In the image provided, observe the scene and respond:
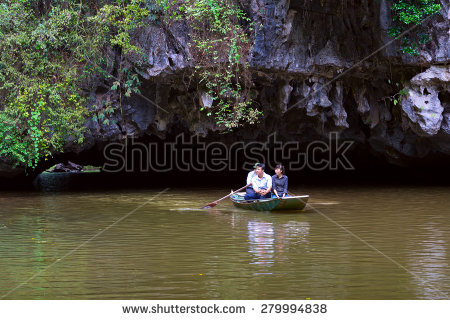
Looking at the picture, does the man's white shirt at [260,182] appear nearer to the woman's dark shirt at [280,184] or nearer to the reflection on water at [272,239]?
the woman's dark shirt at [280,184]

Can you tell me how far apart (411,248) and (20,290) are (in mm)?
5268

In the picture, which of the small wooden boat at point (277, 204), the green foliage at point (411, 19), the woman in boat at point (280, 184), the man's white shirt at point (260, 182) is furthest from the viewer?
the green foliage at point (411, 19)

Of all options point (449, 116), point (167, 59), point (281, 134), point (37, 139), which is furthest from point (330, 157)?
point (37, 139)

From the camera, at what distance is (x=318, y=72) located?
655 inches

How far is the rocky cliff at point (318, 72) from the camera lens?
15.5 metres

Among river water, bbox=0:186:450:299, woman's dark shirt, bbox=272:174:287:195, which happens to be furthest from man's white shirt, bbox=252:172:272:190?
river water, bbox=0:186:450:299

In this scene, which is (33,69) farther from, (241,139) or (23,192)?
(241,139)

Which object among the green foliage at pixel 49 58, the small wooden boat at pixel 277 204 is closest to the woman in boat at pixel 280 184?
the small wooden boat at pixel 277 204

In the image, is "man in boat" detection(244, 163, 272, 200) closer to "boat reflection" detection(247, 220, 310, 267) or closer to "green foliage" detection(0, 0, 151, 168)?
"boat reflection" detection(247, 220, 310, 267)

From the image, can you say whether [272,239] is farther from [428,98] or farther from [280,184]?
[428,98]

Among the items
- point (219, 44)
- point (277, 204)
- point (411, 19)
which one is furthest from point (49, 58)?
point (411, 19)

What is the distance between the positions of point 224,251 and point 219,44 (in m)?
9.26

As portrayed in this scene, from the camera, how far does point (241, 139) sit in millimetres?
24406

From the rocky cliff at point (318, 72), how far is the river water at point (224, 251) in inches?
155
